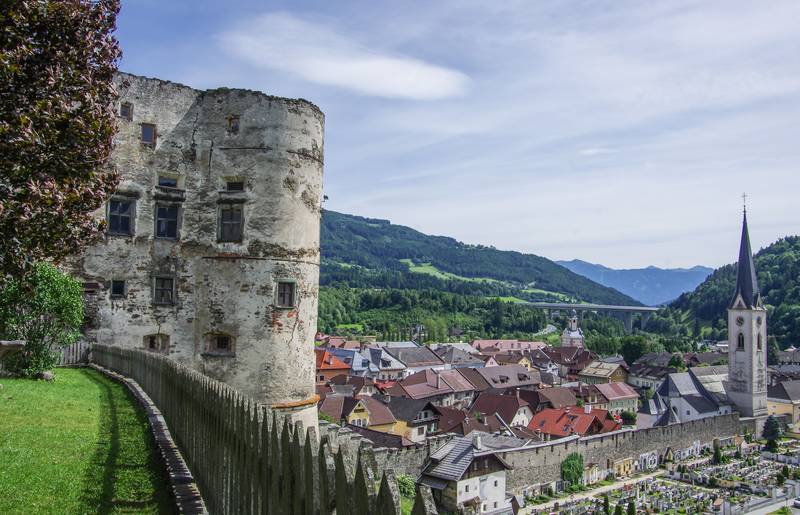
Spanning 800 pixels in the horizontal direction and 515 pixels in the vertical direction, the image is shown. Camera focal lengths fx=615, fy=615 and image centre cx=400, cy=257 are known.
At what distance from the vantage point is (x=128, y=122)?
738 inches

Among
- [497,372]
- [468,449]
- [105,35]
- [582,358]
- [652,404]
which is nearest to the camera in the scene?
[105,35]

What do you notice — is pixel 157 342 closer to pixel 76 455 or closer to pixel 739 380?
pixel 76 455

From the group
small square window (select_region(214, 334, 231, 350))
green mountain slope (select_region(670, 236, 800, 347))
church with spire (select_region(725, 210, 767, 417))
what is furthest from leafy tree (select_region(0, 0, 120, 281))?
green mountain slope (select_region(670, 236, 800, 347))

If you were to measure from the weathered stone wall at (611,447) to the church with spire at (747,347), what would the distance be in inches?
288

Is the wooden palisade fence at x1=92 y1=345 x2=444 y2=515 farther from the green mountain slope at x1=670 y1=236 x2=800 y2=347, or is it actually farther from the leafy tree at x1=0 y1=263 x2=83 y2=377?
the green mountain slope at x1=670 y1=236 x2=800 y2=347

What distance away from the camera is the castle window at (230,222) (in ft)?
61.1

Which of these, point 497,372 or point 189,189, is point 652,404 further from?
point 189,189

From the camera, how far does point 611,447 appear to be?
59.3 meters

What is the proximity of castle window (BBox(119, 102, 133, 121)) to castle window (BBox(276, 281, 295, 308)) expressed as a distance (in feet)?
22.6

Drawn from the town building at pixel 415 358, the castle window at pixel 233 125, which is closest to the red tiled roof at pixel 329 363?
the town building at pixel 415 358

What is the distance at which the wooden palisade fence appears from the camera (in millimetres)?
2967

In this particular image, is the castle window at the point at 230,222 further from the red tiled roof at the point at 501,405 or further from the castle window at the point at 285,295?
the red tiled roof at the point at 501,405

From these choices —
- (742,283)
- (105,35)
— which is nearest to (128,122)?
(105,35)

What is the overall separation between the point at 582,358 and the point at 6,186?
128651 millimetres
